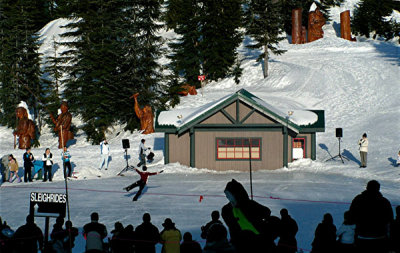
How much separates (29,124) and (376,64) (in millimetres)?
34946

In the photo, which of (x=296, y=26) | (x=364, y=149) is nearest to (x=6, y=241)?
(x=364, y=149)

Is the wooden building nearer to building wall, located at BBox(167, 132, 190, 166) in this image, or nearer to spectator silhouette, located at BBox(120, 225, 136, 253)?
building wall, located at BBox(167, 132, 190, 166)

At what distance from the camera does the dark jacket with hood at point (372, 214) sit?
18.4ft

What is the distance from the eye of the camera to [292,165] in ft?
78.3

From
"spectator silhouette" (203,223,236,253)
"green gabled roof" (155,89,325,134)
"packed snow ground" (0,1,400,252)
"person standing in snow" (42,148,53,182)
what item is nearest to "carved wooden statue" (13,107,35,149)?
"packed snow ground" (0,1,400,252)

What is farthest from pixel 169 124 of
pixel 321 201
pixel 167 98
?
pixel 167 98

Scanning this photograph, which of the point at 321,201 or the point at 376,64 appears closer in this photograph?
the point at 321,201

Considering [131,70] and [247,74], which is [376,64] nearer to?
[247,74]

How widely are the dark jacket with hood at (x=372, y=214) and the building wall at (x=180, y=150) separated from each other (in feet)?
60.9

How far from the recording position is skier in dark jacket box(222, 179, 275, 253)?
13.8 ft

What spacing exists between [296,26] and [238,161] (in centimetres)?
3865

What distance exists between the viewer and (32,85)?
4591 cm

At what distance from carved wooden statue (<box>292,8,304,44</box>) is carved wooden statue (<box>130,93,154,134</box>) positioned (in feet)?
96.3

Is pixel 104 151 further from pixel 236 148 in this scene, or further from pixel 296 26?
pixel 296 26
